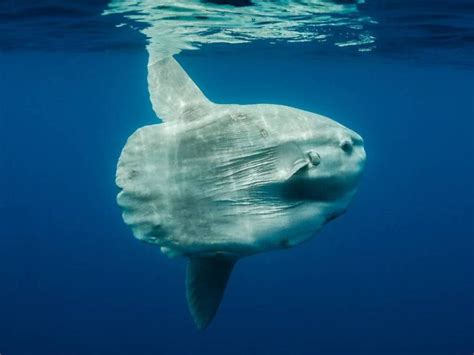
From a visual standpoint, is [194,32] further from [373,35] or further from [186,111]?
[186,111]

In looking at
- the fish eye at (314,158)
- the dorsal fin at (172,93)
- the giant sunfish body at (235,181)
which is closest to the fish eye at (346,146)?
the giant sunfish body at (235,181)

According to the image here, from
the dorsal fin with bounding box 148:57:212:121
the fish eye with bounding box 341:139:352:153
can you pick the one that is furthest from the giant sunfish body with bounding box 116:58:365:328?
the dorsal fin with bounding box 148:57:212:121

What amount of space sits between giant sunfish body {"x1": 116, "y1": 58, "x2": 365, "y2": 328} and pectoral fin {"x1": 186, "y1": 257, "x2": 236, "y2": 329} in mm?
13

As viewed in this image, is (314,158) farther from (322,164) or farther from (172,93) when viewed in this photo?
(172,93)

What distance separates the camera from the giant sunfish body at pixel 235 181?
3.42 metres

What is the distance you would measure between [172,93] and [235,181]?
1.45 metres

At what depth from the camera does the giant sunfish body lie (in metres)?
3.42

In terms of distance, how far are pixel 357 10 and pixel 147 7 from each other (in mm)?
4131

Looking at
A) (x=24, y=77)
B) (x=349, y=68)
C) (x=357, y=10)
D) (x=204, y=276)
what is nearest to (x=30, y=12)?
(x=357, y=10)

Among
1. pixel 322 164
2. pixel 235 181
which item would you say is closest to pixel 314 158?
pixel 322 164

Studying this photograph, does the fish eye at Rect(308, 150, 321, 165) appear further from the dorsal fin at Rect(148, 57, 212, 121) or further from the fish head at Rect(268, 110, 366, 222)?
the dorsal fin at Rect(148, 57, 212, 121)

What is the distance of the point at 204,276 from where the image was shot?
3941 millimetres

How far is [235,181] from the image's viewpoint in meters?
3.55

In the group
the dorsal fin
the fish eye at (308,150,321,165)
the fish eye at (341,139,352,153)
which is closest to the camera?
the fish eye at (308,150,321,165)
